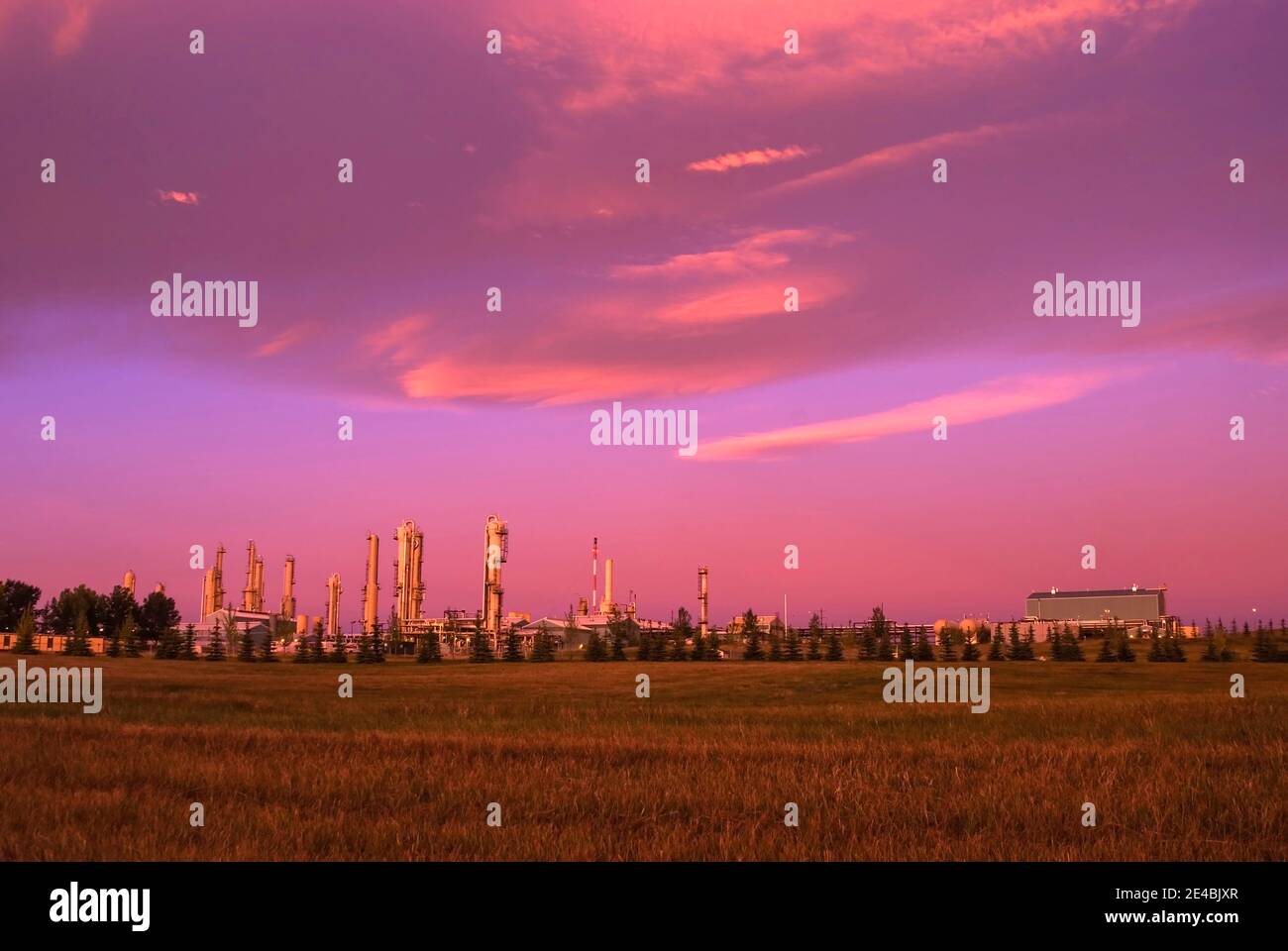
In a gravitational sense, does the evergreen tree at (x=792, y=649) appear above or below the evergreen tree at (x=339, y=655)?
above

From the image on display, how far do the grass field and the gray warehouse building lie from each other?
122 metres

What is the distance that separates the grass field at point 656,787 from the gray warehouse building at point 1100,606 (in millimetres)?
122479

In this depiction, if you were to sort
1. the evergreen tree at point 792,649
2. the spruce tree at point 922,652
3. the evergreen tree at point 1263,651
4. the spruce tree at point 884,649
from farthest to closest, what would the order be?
the evergreen tree at point 792,649
the spruce tree at point 884,649
the spruce tree at point 922,652
the evergreen tree at point 1263,651

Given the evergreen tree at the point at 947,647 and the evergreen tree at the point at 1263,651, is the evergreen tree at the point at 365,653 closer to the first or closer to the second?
the evergreen tree at the point at 947,647

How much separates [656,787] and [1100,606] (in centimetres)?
14338

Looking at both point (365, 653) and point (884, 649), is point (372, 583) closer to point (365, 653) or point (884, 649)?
point (365, 653)

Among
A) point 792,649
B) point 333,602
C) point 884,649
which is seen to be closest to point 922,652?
Result: point 884,649

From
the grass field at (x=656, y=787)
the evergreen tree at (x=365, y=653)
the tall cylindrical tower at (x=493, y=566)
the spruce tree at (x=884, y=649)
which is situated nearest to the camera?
the grass field at (x=656, y=787)

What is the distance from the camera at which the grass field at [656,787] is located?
9.57 meters

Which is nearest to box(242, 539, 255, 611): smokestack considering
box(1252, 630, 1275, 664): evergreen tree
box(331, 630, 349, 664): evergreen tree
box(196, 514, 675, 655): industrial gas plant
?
box(196, 514, 675, 655): industrial gas plant

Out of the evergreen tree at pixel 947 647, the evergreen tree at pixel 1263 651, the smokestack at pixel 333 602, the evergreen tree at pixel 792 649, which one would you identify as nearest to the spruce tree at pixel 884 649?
the evergreen tree at pixel 947 647

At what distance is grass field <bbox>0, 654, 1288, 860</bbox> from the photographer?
31.4 feet

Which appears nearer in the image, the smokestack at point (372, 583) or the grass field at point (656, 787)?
the grass field at point (656, 787)
